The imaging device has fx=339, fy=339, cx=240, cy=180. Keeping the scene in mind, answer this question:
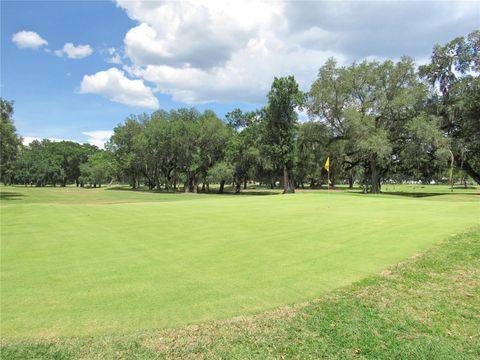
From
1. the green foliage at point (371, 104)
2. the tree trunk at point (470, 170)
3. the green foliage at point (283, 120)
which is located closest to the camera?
the green foliage at point (371, 104)

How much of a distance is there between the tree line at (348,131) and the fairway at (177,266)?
31.2 m

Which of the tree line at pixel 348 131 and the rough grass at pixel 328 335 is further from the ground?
the tree line at pixel 348 131

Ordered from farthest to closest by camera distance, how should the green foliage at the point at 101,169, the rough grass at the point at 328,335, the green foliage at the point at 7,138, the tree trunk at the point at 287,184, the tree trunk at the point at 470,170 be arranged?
the green foliage at the point at 101,169, the tree trunk at the point at 287,184, the tree trunk at the point at 470,170, the green foliage at the point at 7,138, the rough grass at the point at 328,335

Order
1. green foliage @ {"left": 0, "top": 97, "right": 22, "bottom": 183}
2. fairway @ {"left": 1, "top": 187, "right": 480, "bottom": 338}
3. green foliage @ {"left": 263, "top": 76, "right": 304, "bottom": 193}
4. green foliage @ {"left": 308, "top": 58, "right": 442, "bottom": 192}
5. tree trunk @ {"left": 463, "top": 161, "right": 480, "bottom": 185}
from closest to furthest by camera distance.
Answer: fairway @ {"left": 1, "top": 187, "right": 480, "bottom": 338}
green foliage @ {"left": 0, "top": 97, "right": 22, "bottom": 183}
green foliage @ {"left": 308, "top": 58, "right": 442, "bottom": 192}
tree trunk @ {"left": 463, "top": 161, "right": 480, "bottom": 185}
green foliage @ {"left": 263, "top": 76, "right": 304, "bottom": 193}

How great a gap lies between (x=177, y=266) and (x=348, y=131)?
40835mm

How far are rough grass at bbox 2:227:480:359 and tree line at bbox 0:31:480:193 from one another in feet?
120

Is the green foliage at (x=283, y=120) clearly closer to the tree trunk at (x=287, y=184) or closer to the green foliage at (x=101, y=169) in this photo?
the tree trunk at (x=287, y=184)

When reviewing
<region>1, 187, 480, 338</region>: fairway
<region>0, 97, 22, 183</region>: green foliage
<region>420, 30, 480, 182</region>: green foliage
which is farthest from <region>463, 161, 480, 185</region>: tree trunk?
<region>0, 97, 22, 183</region>: green foliage

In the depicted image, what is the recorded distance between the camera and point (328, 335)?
14.3ft

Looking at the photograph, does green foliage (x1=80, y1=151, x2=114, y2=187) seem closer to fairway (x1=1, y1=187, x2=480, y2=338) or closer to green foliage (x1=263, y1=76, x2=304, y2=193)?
green foliage (x1=263, y1=76, x2=304, y2=193)

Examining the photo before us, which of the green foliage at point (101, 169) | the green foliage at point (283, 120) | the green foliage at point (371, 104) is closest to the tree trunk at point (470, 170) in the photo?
the green foliage at point (371, 104)

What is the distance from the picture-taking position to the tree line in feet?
133

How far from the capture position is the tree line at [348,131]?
40.6 m

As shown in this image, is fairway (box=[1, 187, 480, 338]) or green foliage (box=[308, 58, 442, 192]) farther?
green foliage (box=[308, 58, 442, 192])
